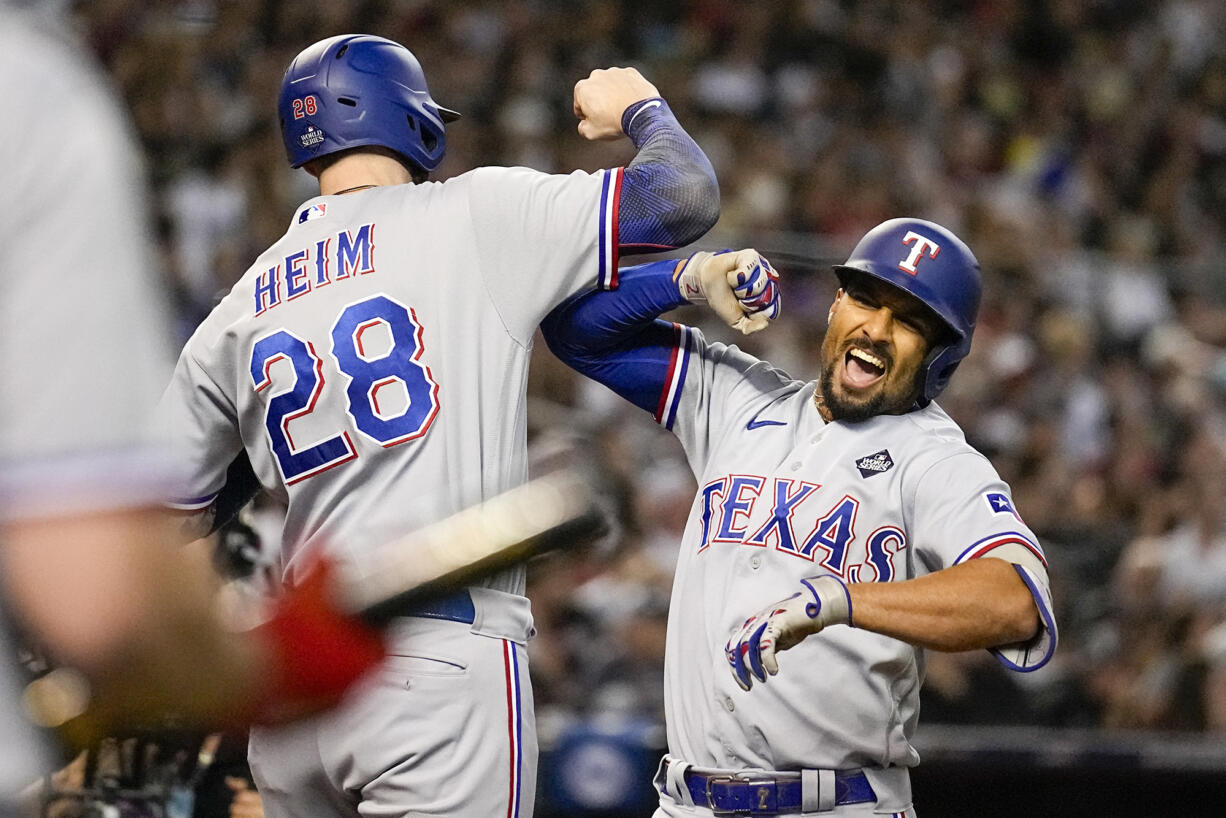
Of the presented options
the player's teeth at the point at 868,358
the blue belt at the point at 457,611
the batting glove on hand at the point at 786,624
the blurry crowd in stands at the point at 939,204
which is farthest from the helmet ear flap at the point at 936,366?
the blurry crowd in stands at the point at 939,204

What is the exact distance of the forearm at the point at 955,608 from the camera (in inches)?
121

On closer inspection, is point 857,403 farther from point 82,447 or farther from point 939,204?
point 939,204

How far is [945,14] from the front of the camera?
39.7ft

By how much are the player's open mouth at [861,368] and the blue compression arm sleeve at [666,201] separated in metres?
0.57

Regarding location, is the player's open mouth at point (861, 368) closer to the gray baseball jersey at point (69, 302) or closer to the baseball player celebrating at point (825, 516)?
the baseball player celebrating at point (825, 516)

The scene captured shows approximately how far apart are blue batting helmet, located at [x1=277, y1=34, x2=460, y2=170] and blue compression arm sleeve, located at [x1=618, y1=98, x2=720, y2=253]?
1.79 feet

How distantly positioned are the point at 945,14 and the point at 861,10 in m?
0.80

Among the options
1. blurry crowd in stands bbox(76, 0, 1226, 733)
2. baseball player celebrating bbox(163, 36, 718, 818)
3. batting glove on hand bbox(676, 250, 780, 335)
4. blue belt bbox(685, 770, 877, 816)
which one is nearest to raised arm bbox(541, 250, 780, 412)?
batting glove on hand bbox(676, 250, 780, 335)

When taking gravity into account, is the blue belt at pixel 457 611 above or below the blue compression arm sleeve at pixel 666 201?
below

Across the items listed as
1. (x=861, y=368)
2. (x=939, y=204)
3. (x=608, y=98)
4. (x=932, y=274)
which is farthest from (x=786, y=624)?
(x=939, y=204)

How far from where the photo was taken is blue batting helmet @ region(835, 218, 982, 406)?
11.9 feet

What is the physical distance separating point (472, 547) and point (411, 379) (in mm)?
1857

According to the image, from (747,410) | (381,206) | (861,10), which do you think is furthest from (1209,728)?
(861,10)

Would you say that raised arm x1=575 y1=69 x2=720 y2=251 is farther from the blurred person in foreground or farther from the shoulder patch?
the blurred person in foreground
